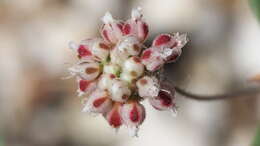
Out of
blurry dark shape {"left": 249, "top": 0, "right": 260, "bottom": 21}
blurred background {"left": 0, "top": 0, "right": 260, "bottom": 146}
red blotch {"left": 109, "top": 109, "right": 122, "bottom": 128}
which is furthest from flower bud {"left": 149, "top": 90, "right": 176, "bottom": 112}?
blurred background {"left": 0, "top": 0, "right": 260, "bottom": 146}

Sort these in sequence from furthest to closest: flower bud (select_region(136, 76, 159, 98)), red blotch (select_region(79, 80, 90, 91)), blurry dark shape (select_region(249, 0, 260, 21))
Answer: blurry dark shape (select_region(249, 0, 260, 21)) → red blotch (select_region(79, 80, 90, 91)) → flower bud (select_region(136, 76, 159, 98))

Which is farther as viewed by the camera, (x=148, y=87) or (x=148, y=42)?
(x=148, y=42)

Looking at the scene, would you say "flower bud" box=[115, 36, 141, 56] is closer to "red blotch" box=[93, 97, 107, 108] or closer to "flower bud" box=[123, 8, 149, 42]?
"flower bud" box=[123, 8, 149, 42]

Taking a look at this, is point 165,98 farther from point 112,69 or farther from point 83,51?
point 83,51

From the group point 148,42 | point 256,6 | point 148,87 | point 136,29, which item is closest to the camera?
point 148,87

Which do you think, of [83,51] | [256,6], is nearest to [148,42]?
[256,6]

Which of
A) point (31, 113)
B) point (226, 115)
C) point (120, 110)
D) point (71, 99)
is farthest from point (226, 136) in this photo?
point (120, 110)
